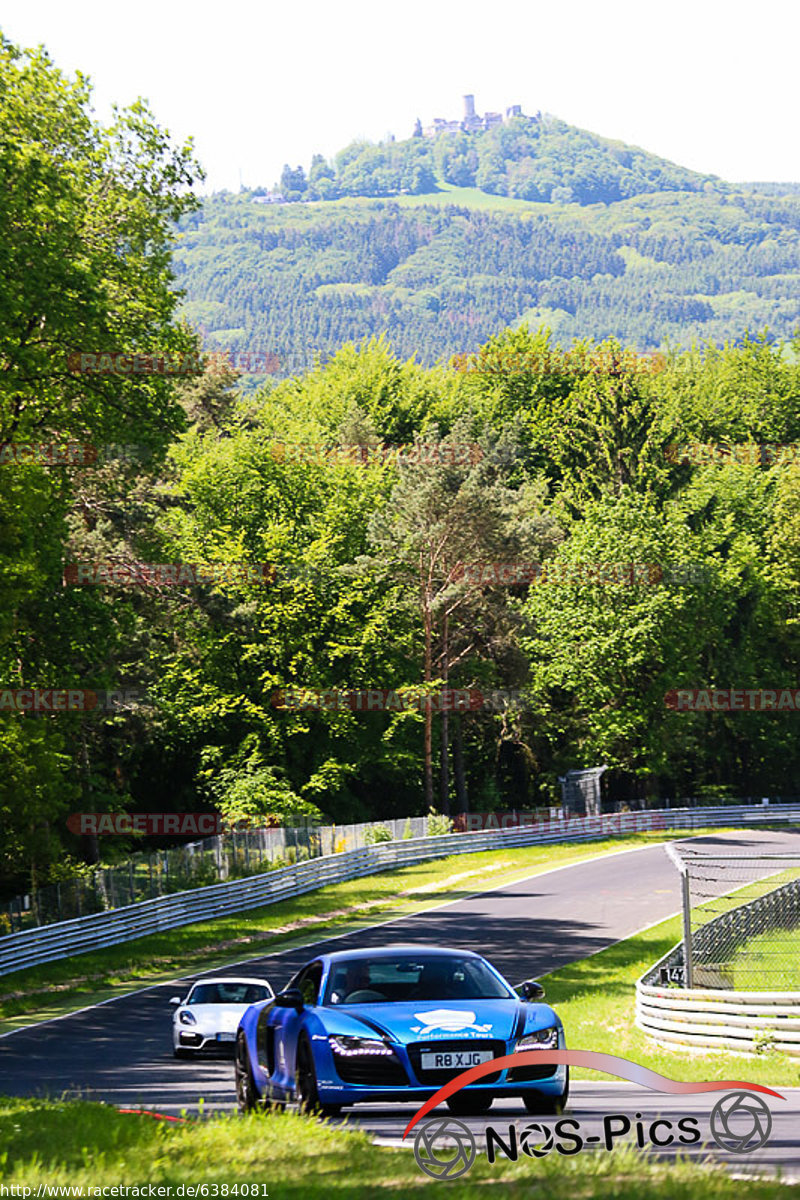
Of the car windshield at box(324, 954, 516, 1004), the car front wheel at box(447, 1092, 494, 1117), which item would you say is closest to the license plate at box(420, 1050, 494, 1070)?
the car front wheel at box(447, 1092, 494, 1117)

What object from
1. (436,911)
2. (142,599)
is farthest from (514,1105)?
(142,599)

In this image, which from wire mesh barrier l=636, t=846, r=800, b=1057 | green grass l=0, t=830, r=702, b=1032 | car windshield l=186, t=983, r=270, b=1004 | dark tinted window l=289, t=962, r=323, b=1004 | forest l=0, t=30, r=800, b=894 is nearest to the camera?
dark tinted window l=289, t=962, r=323, b=1004

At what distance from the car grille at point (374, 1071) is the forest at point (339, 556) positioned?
21723 millimetres

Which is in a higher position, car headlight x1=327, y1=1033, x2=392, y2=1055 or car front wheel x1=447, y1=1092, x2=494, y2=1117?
car headlight x1=327, y1=1033, x2=392, y2=1055

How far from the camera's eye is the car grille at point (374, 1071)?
386 inches

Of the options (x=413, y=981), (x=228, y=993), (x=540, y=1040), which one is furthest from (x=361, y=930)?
(x=540, y=1040)

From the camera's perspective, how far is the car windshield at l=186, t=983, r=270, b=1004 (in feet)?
67.6

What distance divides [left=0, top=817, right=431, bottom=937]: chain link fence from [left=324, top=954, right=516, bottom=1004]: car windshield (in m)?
21.6

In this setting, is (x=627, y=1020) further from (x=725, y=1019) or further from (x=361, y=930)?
(x=361, y=930)

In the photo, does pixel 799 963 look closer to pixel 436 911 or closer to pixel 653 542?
pixel 436 911

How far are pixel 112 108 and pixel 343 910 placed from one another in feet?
72.9

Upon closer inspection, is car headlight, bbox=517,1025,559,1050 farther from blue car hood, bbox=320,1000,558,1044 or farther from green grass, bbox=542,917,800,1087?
green grass, bbox=542,917,800,1087

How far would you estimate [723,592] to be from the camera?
242 ft

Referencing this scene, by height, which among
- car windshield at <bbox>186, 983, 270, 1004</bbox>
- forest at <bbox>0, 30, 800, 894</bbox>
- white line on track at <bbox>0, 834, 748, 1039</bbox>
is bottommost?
white line on track at <bbox>0, 834, 748, 1039</bbox>
